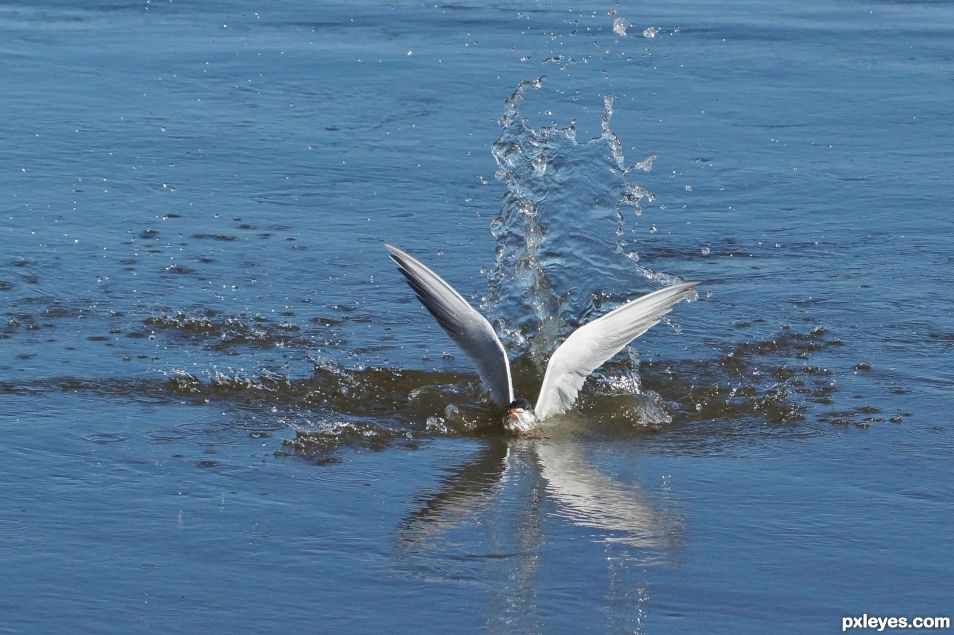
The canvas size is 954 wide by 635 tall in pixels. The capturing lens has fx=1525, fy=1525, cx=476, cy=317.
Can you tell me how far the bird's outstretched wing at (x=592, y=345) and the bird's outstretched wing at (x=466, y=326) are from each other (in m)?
0.20

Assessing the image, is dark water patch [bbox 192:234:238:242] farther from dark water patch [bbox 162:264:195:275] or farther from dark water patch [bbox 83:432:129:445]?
dark water patch [bbox 83:432:129:445]

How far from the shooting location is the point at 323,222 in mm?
9281

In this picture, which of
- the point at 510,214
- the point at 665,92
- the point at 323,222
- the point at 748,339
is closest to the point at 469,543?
the point at 748,339

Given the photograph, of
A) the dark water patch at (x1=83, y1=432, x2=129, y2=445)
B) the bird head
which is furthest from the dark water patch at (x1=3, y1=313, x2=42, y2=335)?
the bird head

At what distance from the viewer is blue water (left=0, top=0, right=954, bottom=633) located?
194 inches

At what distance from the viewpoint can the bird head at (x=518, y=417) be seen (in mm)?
6531

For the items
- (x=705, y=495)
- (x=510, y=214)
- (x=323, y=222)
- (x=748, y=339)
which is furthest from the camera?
(x=323, y=222)

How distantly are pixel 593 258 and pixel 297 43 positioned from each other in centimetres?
610

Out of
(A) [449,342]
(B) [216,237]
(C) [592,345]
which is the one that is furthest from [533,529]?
(B) [216,237]

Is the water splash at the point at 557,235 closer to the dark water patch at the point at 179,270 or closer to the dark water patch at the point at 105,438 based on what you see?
the dark water patch at the point at 179,270

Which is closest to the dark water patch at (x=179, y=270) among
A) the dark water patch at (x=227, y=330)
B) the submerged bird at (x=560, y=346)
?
the dark water patch at (x=227, y=330)

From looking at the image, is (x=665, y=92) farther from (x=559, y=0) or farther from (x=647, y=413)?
(x=647, y=413)

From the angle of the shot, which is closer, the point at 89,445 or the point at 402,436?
the point at 89,445

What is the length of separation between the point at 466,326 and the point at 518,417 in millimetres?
526
